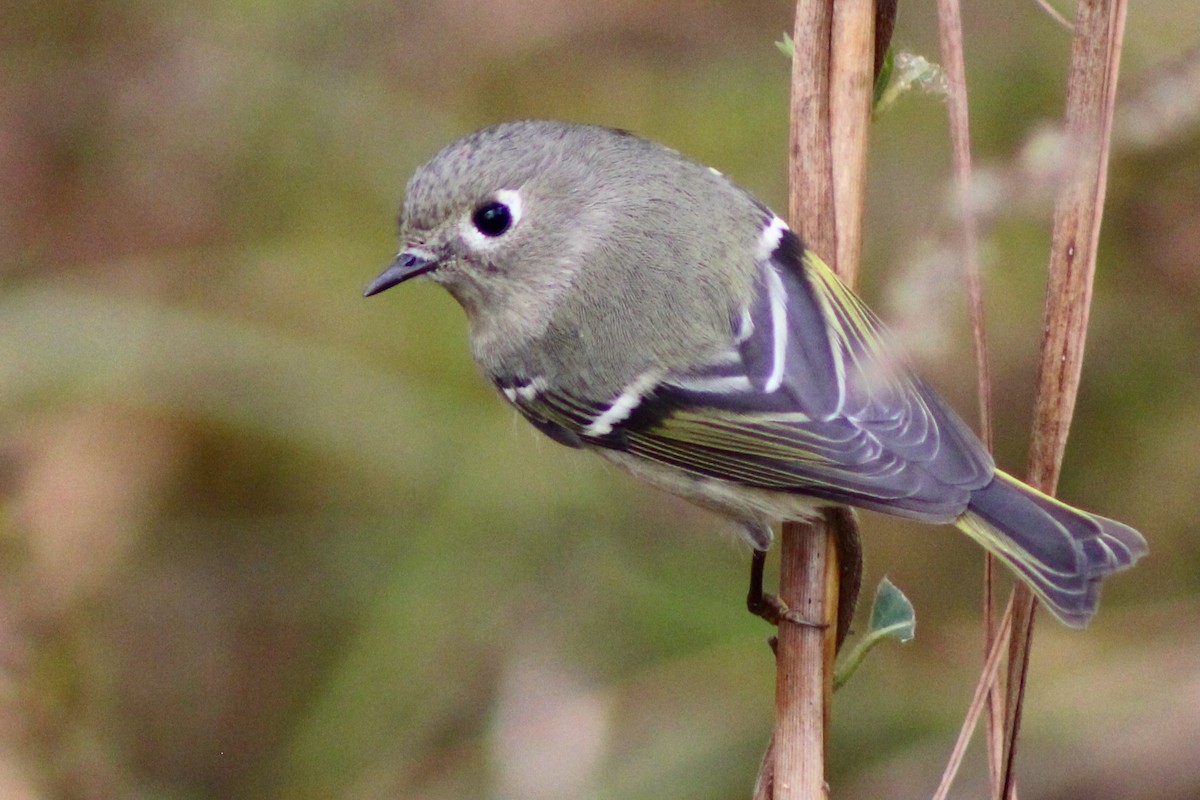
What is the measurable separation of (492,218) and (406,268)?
0.18 metres

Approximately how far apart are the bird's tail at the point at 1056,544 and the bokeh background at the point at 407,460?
3.45ft

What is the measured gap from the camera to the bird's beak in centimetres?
230

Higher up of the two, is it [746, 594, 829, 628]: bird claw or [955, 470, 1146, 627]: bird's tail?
[955, 470, 1146, 627]: bird's tail

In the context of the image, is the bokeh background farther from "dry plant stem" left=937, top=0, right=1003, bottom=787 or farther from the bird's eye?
"dry plant stem" left=937, top=0, right=1003, bottom=787

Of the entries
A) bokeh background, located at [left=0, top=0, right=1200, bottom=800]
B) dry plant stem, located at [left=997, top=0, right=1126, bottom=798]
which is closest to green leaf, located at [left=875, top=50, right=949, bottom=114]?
dry plant stem, located at [left=997, top=0, right=1126, bottom=798]

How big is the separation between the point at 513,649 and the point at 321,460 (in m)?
0.70

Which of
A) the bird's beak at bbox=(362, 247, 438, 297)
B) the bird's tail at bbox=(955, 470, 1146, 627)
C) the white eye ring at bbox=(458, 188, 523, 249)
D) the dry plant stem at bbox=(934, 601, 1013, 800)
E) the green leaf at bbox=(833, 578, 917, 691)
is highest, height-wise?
the white eye ring at bbox=(458, 188, 523, 249)

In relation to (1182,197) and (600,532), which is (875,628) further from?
(1182,197)

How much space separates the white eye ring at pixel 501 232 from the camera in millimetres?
2293

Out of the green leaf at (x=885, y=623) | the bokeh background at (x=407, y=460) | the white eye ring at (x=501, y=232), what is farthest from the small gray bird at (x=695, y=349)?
the bokeh background at (x=407, y=460)

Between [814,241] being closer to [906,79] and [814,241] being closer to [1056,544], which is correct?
[906,79]

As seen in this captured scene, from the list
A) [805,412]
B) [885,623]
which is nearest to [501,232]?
[805,412]

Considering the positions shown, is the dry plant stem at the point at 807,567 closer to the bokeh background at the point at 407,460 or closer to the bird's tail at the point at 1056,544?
the bird's tail at the point at 1056,544

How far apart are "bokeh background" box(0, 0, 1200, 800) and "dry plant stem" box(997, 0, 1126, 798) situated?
4.40ft
